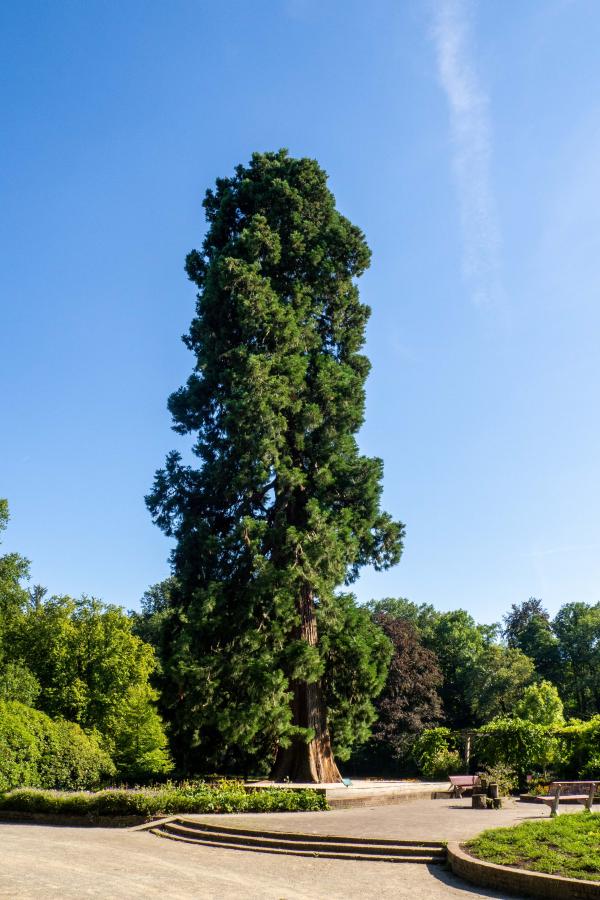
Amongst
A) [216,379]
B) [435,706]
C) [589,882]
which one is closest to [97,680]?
[216,379]

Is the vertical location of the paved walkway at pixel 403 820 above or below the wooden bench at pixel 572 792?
below

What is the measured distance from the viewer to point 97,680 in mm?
31797

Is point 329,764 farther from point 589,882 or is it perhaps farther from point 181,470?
point 589,882

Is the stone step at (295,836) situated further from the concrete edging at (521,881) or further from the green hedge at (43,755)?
the green hedge at (43,755)

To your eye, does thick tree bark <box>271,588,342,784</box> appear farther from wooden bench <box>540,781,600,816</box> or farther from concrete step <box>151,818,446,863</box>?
wooden bench <box>540,781,600,816</box>

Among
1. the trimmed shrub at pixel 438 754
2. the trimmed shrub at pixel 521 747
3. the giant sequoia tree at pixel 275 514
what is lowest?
the trimmed shrub at pixel 438 754

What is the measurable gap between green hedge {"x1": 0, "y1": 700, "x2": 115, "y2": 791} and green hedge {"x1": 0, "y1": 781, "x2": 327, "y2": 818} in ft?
7.13

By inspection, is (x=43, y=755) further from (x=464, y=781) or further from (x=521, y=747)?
(x=521, y=747)

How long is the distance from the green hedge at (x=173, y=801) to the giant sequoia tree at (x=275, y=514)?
285 cm

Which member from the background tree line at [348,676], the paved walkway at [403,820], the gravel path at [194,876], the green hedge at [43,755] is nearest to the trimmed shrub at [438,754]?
the background tree line at [348,676]

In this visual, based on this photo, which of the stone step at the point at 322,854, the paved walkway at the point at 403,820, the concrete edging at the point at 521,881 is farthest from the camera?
the paved walkway at the point at 403,820

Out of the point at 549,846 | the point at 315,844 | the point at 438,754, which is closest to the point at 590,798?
the point at 549,846

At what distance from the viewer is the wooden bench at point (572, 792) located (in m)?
12.7

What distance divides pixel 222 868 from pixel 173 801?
228 inches
